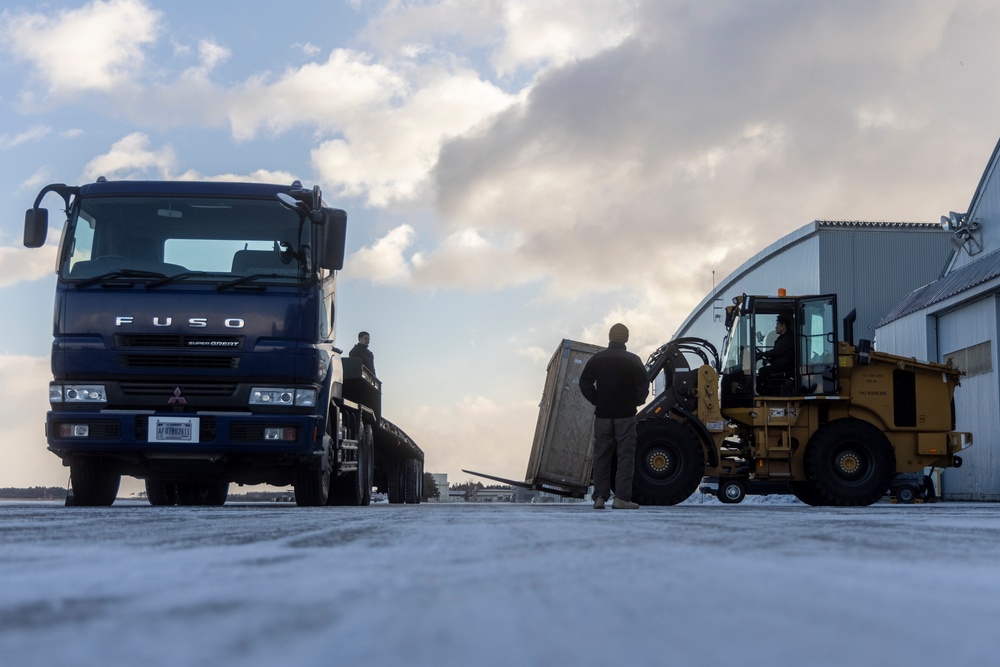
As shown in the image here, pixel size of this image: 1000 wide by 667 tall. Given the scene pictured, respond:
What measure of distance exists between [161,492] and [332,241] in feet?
16.5

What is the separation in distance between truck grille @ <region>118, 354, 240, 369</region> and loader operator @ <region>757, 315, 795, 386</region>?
740cm

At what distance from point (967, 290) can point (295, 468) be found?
17.1 metres

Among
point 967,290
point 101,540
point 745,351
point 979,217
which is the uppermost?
point 979,217

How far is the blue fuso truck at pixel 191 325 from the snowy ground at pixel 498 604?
6.38 meters

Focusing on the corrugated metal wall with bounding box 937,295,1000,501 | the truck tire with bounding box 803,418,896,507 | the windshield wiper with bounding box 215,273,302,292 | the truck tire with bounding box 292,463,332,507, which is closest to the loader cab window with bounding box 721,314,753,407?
the truck tire with bounding box 803,418,896,507

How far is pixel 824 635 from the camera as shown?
1656mm

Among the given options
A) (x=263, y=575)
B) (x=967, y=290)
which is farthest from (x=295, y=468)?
(x=967, y=290)

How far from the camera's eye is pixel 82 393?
399 inches

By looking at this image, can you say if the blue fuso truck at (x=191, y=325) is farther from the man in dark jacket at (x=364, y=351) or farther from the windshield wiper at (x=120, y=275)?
the man in dark jacket at (x=364, y=351)

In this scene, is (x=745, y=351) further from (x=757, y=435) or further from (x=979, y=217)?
(x=979, y=217)

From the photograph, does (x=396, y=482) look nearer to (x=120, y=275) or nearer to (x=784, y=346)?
(x=784, y=346)

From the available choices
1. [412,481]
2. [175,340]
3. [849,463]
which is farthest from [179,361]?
[412,481]

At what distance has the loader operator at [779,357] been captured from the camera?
14789 millimetres

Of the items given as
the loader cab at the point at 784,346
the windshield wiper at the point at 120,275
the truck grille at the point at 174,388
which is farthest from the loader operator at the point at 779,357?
the windshield wiper at the point at 120,275
